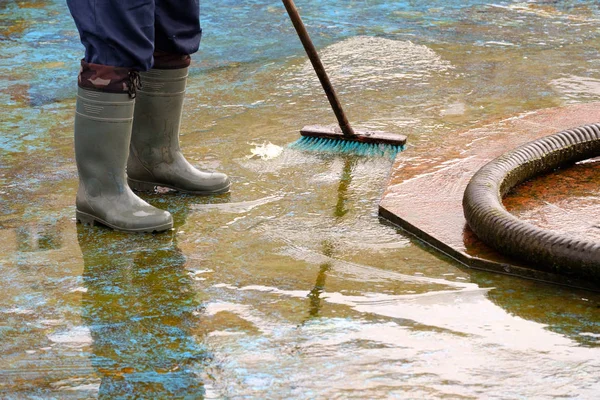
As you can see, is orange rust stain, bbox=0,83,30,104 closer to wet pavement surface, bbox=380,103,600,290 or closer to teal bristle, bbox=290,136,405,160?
teal bristle, bbox=290,136,405,160

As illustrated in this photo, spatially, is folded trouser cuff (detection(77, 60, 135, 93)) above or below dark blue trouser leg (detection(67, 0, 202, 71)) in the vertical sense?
below

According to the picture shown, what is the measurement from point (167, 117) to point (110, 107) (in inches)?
16.8

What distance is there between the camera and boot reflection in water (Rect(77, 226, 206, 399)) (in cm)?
224

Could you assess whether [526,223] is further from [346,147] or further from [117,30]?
[117,30]

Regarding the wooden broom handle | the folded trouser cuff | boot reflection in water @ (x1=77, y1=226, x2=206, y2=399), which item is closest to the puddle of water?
→ boot reflection in water @ (x1=77, y1=226, x2=206, y2=399)

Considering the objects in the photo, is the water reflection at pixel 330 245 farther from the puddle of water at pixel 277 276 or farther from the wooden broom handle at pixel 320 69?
the wooden broom handle at pixel 320 69

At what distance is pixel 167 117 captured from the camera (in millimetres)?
3607

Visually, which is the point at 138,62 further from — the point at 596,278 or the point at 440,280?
the point at 596,278

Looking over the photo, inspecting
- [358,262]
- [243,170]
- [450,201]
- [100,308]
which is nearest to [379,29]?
[243,170]

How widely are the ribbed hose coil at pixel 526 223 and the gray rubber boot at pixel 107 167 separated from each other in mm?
1060

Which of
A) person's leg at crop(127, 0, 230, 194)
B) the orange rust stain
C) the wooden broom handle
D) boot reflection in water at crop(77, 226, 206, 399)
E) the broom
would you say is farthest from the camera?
the orange rust stain

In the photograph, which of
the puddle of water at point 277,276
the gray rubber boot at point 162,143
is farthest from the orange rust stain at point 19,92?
the gray rubber boot at point 162,143

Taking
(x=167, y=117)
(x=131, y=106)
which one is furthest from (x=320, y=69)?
(x=131, y=106)

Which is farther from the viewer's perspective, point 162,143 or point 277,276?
point 162,143
